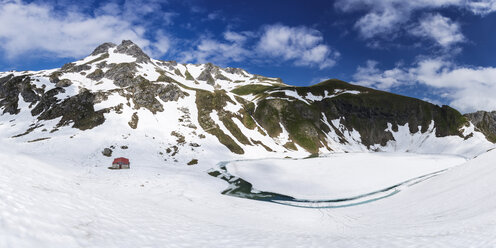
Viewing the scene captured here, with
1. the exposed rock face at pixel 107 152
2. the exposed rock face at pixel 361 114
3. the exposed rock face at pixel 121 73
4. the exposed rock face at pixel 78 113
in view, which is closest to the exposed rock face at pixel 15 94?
the exposed rock face at pixel 78 113

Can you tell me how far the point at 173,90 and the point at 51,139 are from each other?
167ft

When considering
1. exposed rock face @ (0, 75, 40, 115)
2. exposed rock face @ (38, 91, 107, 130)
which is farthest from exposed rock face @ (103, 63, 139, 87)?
exposed rock face @ (38, 91, 107, 130)

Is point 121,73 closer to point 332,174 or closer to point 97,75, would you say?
point 97,75

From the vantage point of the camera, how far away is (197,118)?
10012 centimetres

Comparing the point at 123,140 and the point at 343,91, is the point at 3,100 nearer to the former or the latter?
the point at 123,140

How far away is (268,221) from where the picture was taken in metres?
25.0

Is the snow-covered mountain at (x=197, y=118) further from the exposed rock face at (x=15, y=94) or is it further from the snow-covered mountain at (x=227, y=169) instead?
the snow-covered mountain at (x=227, y=169)

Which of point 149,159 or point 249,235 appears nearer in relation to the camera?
point 249,235

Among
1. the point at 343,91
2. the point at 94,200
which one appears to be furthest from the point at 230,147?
the point at 343,91

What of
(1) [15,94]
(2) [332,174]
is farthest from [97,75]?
(2) [332,174]

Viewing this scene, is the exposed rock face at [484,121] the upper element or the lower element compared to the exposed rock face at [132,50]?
lower

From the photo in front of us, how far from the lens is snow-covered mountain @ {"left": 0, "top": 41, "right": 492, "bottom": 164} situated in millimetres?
76875

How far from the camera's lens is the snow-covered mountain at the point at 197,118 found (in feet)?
252

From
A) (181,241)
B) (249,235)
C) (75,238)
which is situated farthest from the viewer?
(249,235)
